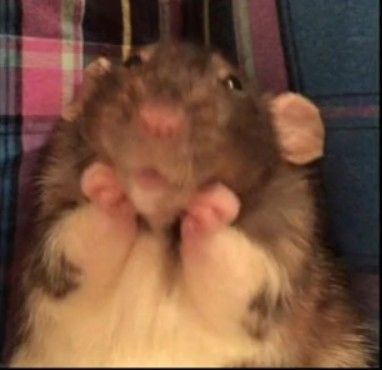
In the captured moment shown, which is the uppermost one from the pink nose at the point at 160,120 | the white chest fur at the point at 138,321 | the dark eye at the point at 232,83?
the dark eye at the point at 232,83

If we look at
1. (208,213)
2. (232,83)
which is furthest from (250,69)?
(208,213)

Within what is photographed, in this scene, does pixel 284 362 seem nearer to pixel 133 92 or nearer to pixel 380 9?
pixel 133 92

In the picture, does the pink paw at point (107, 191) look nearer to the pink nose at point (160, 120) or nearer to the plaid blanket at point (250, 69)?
the pink nose at point (160, 120)

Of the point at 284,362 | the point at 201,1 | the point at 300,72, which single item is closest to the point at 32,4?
the point at 201,1

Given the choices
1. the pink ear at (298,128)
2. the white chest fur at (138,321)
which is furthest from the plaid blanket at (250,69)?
the white chest fur at (138,321)

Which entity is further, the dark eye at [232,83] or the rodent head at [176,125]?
the dark eye at [232,83]

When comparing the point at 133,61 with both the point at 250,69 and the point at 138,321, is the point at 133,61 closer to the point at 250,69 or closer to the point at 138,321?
the point at 250,69
